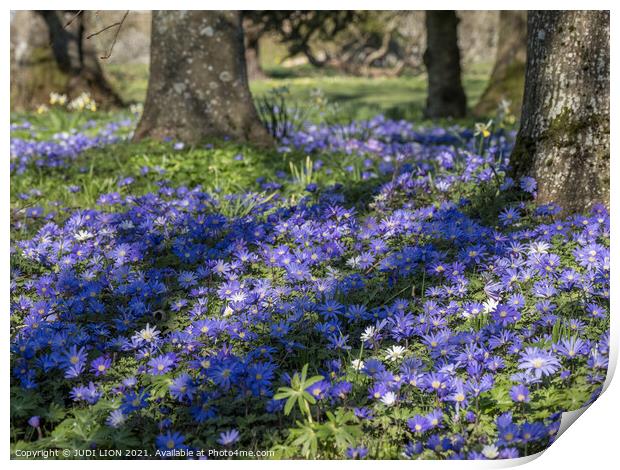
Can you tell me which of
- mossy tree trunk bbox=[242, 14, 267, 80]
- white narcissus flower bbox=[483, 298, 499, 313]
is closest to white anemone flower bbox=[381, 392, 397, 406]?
white narcissus flower bbox=[483, 298, 499, 313]

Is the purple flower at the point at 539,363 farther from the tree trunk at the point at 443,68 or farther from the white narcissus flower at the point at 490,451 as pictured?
the tree trunk at the point at 443,68

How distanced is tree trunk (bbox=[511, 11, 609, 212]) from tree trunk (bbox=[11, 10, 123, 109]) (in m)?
7.60

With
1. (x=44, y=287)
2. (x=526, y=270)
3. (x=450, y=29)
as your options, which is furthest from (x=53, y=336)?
(x=450, y=29)

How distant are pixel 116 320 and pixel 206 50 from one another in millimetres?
3237

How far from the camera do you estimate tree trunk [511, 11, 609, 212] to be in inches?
141

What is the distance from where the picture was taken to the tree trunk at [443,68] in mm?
8242

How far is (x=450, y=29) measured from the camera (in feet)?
27.0

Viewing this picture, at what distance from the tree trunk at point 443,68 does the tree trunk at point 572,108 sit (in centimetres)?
468

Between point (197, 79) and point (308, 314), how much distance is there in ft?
10.4

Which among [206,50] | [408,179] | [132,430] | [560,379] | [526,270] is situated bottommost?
[132,430]

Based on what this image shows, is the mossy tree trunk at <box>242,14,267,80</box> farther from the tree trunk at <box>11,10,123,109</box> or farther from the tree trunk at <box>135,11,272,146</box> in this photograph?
the tree trunk at <box>135,11,272,146</box>

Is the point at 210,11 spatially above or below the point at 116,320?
above

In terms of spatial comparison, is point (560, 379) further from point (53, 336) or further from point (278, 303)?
point (53, 336)

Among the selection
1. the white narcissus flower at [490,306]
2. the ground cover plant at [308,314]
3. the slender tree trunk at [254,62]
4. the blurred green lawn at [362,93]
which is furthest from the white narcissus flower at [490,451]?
the slender tree trunk at [254,62]
